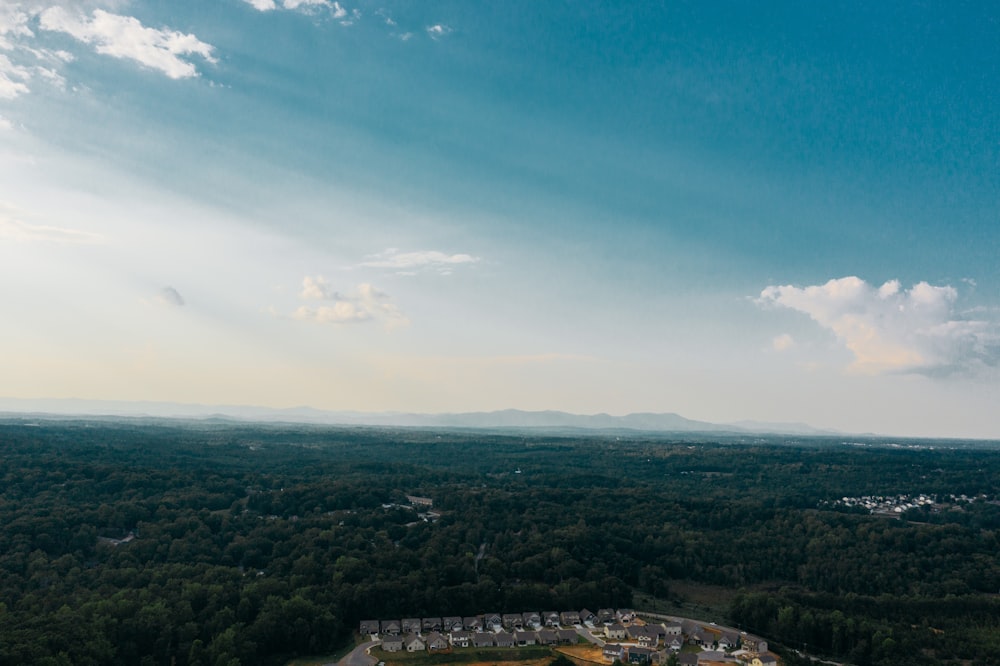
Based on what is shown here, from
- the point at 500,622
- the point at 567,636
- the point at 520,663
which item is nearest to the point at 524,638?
the point at 567,636

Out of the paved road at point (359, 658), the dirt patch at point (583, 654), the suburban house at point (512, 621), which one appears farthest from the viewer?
the suburban house at point (512, 621)

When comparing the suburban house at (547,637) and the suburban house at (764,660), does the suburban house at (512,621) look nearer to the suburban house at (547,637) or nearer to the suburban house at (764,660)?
the suburban house at (547,637)

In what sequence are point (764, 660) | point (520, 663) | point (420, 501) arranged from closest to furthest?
1. point (764, 660)
2. point (520, 663)
3. point (420, 501)

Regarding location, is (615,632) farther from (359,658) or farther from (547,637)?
(359,658)

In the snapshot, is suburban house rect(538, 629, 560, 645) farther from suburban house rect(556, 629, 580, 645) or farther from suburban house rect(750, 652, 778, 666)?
suburban house rect(750, 652, 778, 666)

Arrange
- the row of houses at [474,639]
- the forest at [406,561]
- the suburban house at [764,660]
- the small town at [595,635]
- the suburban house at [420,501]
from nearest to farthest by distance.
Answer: the suburban house at [764,660], the small town at [595,635], the forest at [406,561], the row of houses at [474,639], the suburban house at [420,501]

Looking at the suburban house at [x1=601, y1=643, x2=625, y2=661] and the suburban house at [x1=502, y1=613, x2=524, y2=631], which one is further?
the suburban house at [x1=502, y1=613, x2=524, y2=631]

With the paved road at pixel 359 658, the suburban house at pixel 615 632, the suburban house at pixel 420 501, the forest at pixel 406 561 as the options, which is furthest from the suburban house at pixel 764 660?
the suburban house at pixel 420 501

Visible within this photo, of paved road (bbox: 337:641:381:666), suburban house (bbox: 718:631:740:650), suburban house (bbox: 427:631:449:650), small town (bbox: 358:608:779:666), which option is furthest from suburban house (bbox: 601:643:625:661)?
paved road (bbox: 337:641:381:666)
